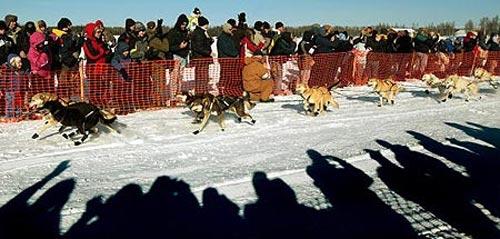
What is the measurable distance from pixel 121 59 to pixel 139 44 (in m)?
0.55

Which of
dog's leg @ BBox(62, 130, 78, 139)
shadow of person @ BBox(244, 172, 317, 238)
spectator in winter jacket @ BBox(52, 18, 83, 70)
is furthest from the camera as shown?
spectator in winter jacket @ BBox(52, 18, 83, 70)

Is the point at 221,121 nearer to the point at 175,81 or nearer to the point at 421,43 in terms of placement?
the point at 175,81

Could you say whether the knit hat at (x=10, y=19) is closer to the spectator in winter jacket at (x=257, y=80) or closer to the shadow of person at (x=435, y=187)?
the spectator in winter jacket at (x=257, y=80)

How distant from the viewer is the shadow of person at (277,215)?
14.6 ft

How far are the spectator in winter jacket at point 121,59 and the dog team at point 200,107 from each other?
133 centimetres

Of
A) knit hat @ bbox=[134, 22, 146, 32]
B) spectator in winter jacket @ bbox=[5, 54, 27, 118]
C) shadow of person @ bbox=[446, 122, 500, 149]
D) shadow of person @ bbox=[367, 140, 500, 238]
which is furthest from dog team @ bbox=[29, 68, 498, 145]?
shadow of person @ bbox=[367, 140, 500, 238]

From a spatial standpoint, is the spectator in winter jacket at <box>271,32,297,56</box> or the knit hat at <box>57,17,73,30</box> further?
the spectator in winter jacket at <box>271,32,297,56</box>

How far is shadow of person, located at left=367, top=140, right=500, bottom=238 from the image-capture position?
4.75m

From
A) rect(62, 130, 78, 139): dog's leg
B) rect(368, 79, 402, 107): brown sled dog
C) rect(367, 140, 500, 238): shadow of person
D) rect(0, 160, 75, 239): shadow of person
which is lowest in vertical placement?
rect(0, 160, 75, 239): shadow of person

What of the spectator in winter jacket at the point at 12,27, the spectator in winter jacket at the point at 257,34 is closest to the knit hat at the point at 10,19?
the spectator in winter jacket at the point at 12,27

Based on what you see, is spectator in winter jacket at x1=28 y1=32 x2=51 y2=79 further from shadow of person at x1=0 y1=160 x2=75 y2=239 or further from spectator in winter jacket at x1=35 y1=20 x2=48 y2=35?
shadow of person at x1=0 y1=160 x2=75 y2=239

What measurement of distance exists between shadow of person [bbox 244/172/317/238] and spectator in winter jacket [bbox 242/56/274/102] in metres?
5.17

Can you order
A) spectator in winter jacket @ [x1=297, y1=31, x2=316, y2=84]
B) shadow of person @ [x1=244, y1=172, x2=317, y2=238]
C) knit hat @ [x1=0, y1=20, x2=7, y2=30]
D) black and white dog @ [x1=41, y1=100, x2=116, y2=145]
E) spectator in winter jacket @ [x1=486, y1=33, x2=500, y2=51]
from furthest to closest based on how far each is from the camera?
spectator in winter jacket @ [x1=486, y1=33, x2=500, y2=51] → spectator in winter jacket @ [x1=297, y1=31, x2=316, y2=84] → knit hat @ [x1=0, y1=20, x2=7, y2=30] → black and white dog @ [x1=41, y1=100, x2=116, y2=145] → shadow of person @ [x1=244, y1=172, x2=317, y2=238]

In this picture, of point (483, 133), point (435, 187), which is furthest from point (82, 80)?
point (483, 133)
